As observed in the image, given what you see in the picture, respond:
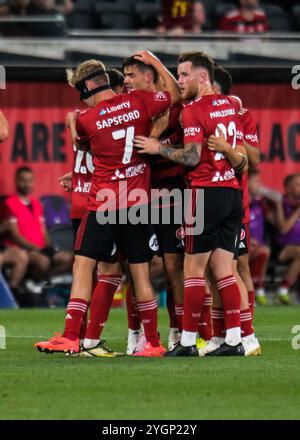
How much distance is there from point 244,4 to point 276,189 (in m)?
2.85

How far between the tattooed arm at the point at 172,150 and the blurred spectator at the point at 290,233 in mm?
7834

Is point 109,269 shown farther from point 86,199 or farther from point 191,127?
point 191,127

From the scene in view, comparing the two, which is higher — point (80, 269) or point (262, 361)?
point (80, 269)

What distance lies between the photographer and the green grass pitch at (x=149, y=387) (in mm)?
7133

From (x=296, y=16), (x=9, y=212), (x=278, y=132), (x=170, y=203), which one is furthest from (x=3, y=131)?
(x=296, y=16)

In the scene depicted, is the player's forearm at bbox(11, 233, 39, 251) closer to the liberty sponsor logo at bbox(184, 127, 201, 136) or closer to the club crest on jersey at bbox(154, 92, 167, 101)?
the club crest on jersey at bbox(154, 92, 167, 101)

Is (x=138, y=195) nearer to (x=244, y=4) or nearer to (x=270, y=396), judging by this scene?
(x=270, y=396)

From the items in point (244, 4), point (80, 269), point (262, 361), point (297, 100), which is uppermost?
point (244, 4)

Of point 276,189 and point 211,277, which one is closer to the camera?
point 211,277

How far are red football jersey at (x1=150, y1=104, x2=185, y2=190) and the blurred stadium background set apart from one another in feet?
22.5

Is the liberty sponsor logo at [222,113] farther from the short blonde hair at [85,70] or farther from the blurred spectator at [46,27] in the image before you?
the blurred spectator at [46,27]

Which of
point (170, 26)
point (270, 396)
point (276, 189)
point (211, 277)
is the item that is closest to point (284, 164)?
point (276, 189)

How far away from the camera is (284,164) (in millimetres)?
18453
